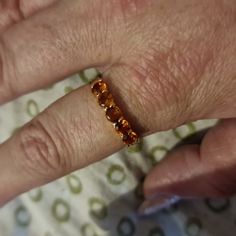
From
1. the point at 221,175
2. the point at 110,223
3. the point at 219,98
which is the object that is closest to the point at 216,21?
the point at 219,98

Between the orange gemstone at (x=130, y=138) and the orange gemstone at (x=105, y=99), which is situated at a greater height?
the orange gemstone at (x=105, y=99)

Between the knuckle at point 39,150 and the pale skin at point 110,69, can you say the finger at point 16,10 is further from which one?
the knuckle at point 39,150

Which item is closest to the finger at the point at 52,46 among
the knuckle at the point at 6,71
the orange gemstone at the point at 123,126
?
the knuckle at the point at 6,71

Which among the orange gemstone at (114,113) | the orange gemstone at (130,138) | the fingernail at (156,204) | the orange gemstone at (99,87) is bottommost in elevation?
the fingernail at (156,204)

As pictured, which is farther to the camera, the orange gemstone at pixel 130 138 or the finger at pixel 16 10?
the finger at pixel 16 10

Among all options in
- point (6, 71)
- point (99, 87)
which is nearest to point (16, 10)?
point (6, 71)

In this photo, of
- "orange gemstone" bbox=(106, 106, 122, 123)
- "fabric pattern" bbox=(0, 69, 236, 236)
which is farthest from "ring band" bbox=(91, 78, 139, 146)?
"fabric pattern" bbox=(0, 69, 236, 236)

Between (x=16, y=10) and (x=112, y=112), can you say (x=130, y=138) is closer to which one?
(x=112, y=112)
